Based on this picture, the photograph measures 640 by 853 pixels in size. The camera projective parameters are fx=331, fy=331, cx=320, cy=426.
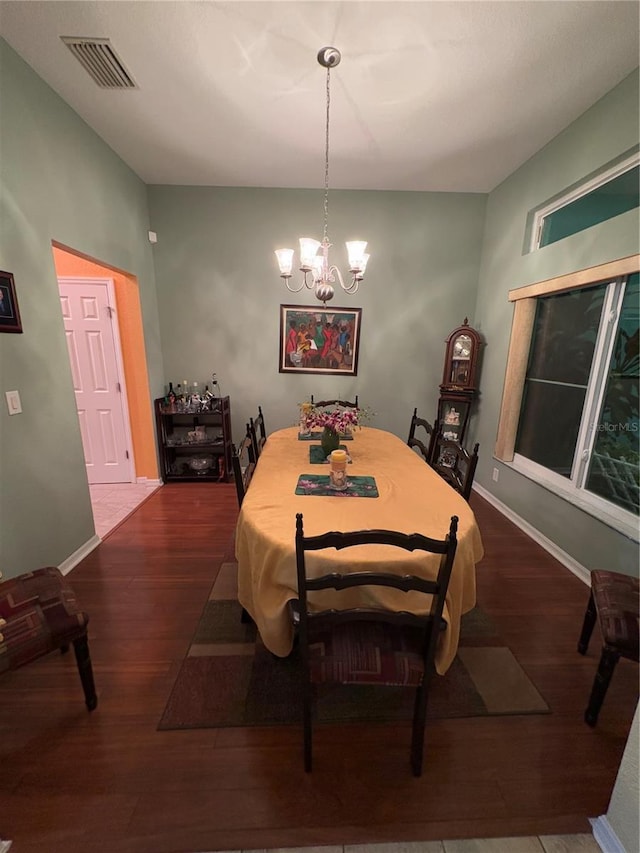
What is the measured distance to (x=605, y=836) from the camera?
104 cm

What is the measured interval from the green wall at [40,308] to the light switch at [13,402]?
0.10ft

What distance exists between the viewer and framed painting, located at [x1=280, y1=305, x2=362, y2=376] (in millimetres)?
3611

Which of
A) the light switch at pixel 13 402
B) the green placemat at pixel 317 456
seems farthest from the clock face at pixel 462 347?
the light switch at pixel 13 402

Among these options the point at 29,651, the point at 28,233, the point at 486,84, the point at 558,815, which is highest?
the point at 486,84

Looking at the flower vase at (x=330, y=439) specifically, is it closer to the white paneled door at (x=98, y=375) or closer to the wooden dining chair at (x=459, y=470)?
the wooden dining chair at (x=459, y=470)

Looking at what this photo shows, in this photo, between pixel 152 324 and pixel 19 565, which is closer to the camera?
pixel 19 565

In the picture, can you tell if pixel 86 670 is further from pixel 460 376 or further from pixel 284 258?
pixel 460 376

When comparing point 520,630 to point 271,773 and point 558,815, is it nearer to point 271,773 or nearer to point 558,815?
point 558,815

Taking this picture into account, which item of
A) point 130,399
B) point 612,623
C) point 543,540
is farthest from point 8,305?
point 543,540

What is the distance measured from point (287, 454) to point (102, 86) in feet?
8.32

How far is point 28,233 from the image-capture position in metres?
1.92

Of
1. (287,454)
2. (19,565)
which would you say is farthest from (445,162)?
(19,565)

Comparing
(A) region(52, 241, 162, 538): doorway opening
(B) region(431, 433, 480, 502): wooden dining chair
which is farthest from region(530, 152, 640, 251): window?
(A) region(52, 241, 162, 538): doorway opening

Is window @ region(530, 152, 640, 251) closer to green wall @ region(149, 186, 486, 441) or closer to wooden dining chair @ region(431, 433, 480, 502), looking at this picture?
green wall @ region(149, 186, 486, 441)
